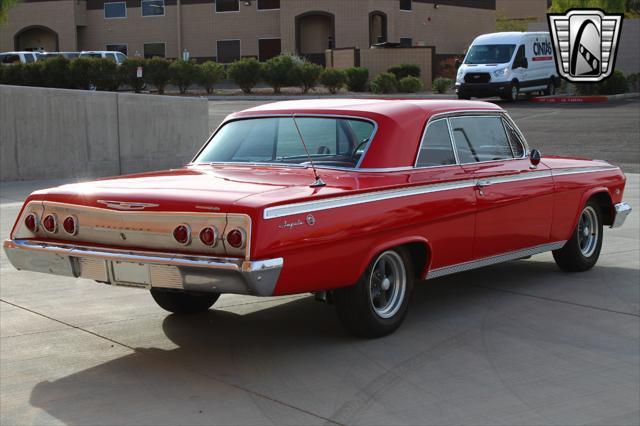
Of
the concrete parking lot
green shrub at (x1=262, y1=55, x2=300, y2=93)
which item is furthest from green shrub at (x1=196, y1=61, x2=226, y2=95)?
the concrete parking lot

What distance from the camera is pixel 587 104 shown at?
3347cm

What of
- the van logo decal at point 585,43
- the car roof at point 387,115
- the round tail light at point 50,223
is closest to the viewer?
the round tail light at point 50,223

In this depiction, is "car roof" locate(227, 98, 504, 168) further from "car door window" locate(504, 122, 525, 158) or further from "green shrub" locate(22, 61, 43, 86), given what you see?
"green shrub" locate(22, 61, 43, 86)

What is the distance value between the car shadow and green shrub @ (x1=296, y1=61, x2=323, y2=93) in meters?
37.1

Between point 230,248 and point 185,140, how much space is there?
14.3 m

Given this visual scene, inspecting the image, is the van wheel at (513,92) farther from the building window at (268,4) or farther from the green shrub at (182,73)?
the building window at (268,4)

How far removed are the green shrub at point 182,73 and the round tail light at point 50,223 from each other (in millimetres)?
39720

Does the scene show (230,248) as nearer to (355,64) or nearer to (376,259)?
(376,259)

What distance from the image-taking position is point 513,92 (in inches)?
1400

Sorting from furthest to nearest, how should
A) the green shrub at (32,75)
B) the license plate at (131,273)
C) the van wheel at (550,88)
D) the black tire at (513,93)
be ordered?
1. the green shrub at (32,75)
2. the van wheel at (550,88)
3. the black tire at (513,93)
4. the license plate at (131,273)

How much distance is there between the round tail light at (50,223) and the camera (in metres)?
6.33

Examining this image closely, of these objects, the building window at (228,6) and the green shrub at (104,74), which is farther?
the building window at (228,6)

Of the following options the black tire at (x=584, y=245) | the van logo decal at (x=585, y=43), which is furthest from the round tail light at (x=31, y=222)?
the van logo decal at (x=585, y=43)

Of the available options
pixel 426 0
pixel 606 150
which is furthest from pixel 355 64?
pixel 606 150
